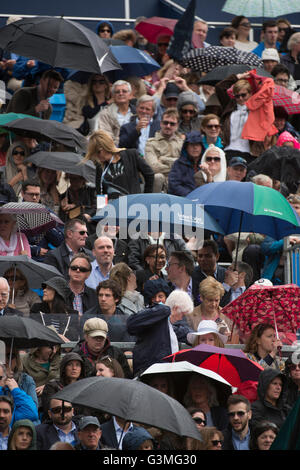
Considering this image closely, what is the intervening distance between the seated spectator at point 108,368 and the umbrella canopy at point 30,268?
5.71 ft

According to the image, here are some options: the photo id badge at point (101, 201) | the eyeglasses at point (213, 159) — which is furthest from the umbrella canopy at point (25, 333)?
the eyeglasses at point (213, 159)

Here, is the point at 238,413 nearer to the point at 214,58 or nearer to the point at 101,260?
the point at 101,260

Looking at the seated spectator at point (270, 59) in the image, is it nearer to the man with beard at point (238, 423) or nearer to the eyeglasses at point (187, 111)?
the eyeglasses at point (187, 111)

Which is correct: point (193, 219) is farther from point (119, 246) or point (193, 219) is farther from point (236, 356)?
point (236, 356)

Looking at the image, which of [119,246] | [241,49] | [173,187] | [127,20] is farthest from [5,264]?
[127,20]

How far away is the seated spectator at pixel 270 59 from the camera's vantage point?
22.4 metres

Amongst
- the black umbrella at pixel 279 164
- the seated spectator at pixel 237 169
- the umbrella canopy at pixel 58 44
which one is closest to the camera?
the seated spectator at pixel 237 169

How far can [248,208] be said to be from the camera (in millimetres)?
15094

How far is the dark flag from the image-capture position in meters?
22.0

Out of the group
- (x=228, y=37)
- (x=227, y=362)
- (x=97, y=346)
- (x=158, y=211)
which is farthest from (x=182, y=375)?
(x=228, y=37)

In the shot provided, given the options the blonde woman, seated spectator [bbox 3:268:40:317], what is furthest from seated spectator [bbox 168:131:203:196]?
seated spectator [bbox 3:268:40:317]

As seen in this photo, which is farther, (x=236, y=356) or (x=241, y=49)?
(x=241, y=49)

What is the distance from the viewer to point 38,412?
1266 centimetres
